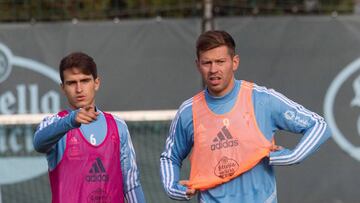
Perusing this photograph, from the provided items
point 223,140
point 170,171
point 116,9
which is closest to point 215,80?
point 223,140

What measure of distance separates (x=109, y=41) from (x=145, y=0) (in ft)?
13.4

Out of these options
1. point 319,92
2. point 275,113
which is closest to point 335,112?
point 319,92

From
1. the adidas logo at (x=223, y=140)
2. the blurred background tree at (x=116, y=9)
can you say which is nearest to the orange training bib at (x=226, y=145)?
the adidas logo at (x=223, y=140)

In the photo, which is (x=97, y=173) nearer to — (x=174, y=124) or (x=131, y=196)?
(x=131, y=196)

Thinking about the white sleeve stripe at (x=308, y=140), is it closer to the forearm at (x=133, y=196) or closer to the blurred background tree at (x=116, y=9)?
the forearm at (x=133, y=196)

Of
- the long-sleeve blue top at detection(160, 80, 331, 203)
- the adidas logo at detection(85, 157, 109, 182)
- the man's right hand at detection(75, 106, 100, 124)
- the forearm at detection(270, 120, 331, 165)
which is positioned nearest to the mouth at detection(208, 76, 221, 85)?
the long-sleeve blue top at detection(160, 80, 331, 203)

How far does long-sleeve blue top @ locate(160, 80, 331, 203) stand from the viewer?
4.86 m

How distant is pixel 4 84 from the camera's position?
9.18m

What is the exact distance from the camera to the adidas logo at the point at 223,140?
16.0ft

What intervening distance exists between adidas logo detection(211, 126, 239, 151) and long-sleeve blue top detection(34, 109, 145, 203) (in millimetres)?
598

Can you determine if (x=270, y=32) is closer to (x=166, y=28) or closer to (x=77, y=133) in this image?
(x=166, y=28)

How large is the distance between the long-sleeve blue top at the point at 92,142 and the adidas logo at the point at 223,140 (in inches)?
23.5

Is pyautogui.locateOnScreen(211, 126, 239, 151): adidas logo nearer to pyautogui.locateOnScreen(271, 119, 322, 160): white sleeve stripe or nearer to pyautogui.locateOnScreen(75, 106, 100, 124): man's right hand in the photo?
pyautogui.locateOnScreen(271, 119, 322, 160): white sleeve stripe

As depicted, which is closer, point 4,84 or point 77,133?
point 77,133
